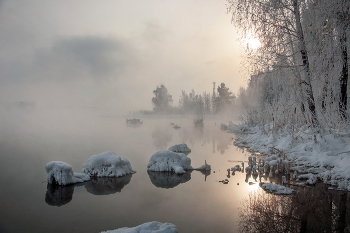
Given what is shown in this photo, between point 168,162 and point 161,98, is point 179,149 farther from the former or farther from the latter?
point 161,98

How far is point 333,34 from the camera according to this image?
8.54 m

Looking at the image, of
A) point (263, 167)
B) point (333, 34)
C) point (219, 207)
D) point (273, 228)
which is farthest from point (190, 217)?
point (333, 34)

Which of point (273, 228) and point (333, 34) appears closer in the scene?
point (273, 228)

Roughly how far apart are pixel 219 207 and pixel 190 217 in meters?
1.06

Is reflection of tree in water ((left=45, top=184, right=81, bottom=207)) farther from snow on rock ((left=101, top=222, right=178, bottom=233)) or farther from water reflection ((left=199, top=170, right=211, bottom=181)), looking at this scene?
water reflection ((left=199, top=170, right=211, bottom=181))

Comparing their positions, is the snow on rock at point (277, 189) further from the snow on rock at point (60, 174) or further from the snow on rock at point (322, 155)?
the snow on rock at point (60, 174)

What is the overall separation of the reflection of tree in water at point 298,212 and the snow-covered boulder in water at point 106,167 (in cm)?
535

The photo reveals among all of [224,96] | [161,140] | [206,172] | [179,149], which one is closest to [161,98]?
[224,96]

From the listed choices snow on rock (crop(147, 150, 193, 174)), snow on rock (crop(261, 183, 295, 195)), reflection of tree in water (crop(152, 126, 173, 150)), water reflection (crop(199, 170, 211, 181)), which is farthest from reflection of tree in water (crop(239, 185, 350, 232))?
reflection of tree in water (crop(152, 126, 173, 150))

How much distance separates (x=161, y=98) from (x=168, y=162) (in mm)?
74301

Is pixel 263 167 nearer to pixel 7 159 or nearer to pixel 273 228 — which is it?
pixel 273 228

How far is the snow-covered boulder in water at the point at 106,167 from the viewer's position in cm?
998

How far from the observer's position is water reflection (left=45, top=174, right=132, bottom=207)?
757 centimetres

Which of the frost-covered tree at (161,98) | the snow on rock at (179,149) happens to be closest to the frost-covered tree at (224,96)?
the frost-covered tree at (161,98)
